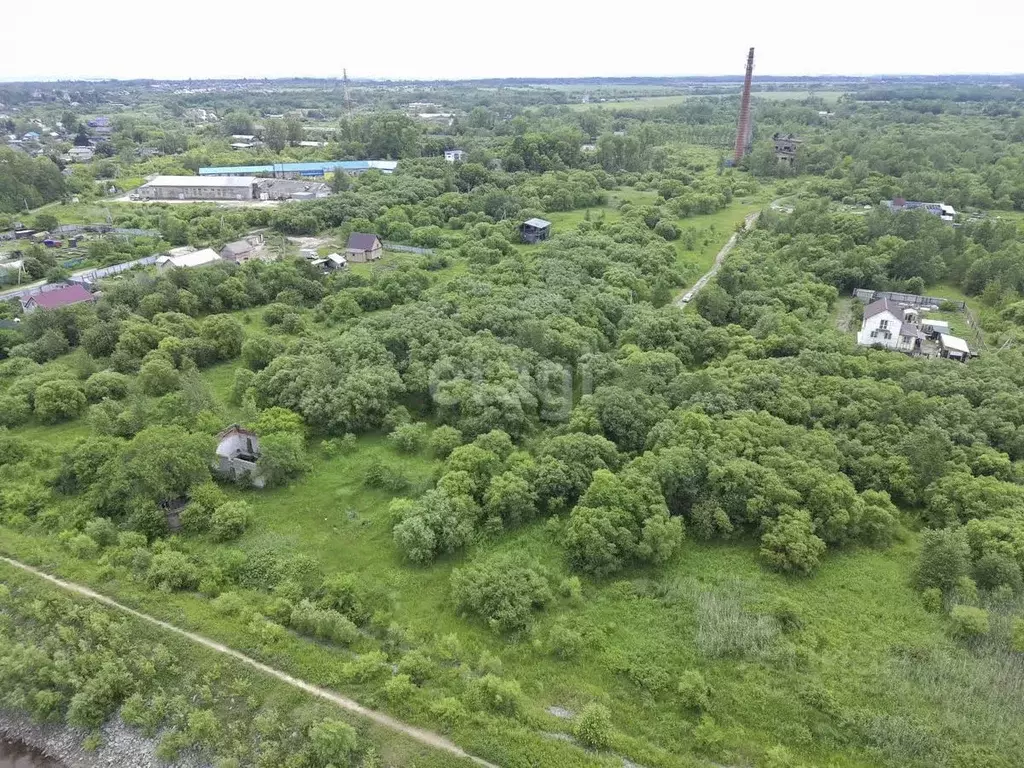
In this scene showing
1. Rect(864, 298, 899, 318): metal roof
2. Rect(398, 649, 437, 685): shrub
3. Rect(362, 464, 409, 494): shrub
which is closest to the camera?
Rect(398, 649, 437, 685): shrub

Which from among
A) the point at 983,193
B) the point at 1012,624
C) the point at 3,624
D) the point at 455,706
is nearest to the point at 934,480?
the point at 1012,624

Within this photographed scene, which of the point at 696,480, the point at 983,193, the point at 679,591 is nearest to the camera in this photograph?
the point at 679,591

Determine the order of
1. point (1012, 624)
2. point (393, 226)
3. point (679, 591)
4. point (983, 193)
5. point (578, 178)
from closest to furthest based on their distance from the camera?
1. point (1012, 624)
2. point (679, 591)
3. point (393, 226)
4. point (983, 193)
5. point (578, 178)

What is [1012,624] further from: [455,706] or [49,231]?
[49,231]

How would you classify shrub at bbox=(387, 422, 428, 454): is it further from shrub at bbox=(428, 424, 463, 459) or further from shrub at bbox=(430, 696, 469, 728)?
shrub at bbox=(430, 696, 469, 728)

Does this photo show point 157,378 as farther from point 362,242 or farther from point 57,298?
point 362,242

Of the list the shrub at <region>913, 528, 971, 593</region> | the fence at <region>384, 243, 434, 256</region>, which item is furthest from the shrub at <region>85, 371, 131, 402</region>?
the shrub at <region>913, 528, 971, 593</region>

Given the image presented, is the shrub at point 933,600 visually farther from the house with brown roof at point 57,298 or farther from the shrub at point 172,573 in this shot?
the house with brown roof at point 57,298

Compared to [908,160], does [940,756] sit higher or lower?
lower
